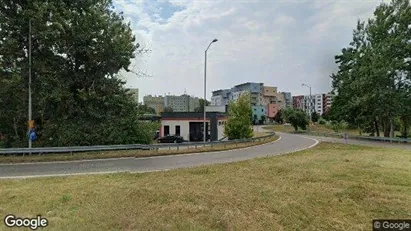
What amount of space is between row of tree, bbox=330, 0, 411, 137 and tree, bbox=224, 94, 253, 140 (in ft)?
45.5

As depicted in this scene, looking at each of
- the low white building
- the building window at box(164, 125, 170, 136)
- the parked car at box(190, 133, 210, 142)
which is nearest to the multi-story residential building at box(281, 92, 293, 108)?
the low white building

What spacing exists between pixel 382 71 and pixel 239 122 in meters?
17.1

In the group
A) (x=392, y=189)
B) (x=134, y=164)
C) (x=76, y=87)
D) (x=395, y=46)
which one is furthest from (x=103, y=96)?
(x=395, y=46)

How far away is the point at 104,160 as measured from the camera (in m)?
17.0

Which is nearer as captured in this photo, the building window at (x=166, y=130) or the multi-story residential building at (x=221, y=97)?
the building window at (x=166, y=130)

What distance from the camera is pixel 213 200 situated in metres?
7.69

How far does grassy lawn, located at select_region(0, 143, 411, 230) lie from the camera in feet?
20.2

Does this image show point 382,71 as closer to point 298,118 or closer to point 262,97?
point 298,118

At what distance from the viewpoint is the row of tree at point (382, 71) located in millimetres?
33094

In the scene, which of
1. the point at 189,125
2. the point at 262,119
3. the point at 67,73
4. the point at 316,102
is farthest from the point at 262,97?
the point at 67,73

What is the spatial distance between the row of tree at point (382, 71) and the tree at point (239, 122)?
45.5ft

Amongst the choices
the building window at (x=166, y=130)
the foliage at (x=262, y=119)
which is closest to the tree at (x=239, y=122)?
the building window at (x=166, y=130)

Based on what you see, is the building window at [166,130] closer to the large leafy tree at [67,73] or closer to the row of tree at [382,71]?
the large leafy tree at [67,73]

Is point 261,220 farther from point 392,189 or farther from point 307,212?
point 392,189
